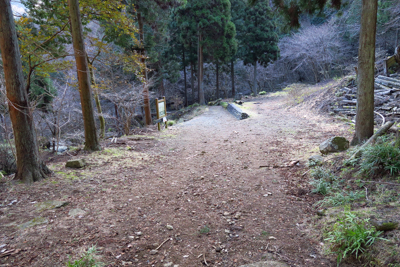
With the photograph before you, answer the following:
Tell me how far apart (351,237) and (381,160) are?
163 centimetres

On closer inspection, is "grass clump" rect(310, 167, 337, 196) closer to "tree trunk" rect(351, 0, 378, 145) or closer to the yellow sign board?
"tree trunk" rect(351, 0, 378, 145)

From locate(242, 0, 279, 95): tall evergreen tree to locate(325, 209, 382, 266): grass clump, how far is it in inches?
886

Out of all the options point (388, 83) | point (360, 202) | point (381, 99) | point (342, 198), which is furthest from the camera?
point (388, 83)

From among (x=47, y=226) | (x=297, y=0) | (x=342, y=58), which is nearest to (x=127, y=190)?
(x=47, y=226)

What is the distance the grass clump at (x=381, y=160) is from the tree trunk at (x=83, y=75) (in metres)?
5.85

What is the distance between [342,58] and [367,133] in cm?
2269

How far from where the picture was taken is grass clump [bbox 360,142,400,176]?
3.21 m

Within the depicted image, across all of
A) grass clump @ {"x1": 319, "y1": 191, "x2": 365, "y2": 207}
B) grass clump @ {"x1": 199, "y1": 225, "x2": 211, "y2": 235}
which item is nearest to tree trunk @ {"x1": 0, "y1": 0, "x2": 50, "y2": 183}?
grass clump @ {"x1": 199, "y1": 225, "x2": 211, "y2": 235}

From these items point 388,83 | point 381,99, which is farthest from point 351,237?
point 388,83

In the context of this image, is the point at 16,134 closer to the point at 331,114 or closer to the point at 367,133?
the point at 367,133

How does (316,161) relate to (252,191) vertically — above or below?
above

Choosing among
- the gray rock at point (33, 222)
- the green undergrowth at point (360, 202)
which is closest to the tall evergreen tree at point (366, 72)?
the green undergrowth at point (360, 202)

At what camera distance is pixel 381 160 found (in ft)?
10.9

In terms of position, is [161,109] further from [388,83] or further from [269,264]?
[388,83]
